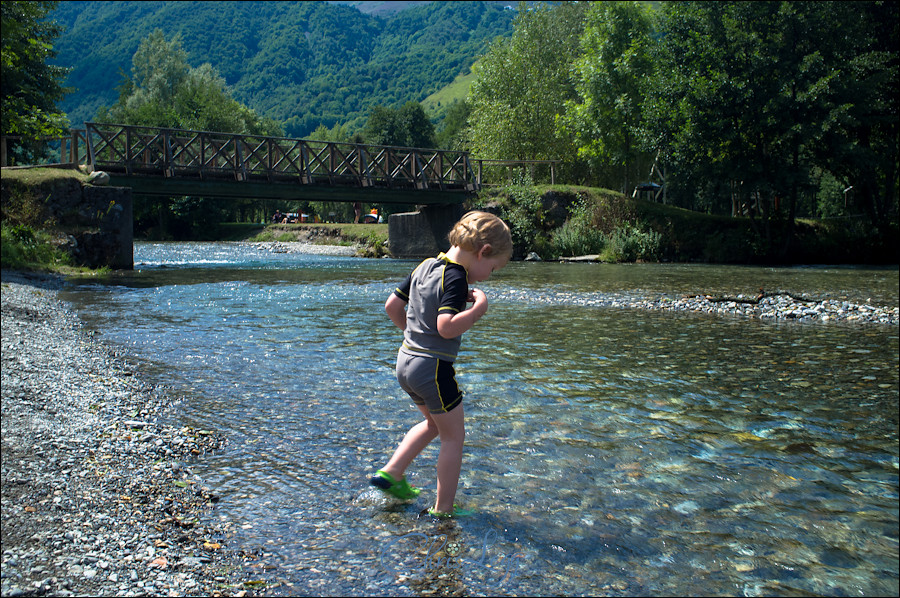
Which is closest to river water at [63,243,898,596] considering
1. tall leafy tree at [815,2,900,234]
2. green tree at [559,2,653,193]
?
tall leafy tree at [815,2,900,234]

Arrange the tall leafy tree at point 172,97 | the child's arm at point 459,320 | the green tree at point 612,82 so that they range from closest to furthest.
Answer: the child's arm at point 459,320, the green tree at point 612,82, the tall leafy tree at point 172,97

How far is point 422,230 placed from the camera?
35.0m

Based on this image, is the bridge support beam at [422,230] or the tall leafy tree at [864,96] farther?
the bridge support beam at [422,230]

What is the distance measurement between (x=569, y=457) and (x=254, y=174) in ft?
83.0

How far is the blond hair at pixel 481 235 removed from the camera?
11.3 feet

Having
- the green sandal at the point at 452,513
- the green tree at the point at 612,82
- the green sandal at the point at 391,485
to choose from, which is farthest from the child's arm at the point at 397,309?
the green tree at the point at 612,82

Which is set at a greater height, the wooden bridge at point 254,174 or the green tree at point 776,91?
the green tree at point 776,91

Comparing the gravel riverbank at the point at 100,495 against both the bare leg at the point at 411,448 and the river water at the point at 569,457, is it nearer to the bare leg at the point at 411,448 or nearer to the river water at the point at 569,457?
the river water at the point at 569,457

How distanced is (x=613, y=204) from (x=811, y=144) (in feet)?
27.7

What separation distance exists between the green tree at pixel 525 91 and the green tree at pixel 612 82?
6.40ft

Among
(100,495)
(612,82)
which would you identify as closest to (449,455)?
(100,495)

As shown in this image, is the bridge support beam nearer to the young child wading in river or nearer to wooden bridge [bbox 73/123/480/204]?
wooden bridge [bbox 73/123/480/204]

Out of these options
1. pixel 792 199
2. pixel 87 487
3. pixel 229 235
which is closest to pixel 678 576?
pixel 87 487

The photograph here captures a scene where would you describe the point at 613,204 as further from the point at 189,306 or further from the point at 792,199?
the point at 189,306
